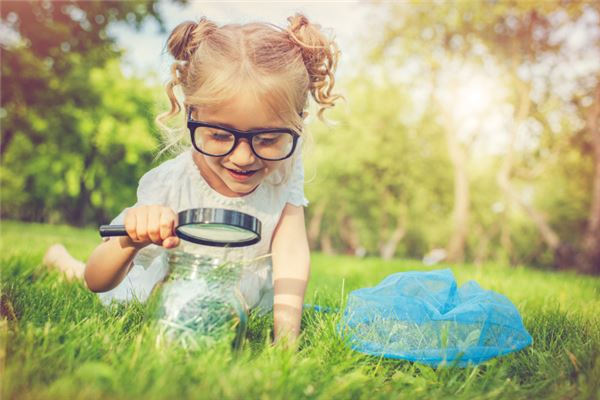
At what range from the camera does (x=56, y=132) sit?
19.5 m

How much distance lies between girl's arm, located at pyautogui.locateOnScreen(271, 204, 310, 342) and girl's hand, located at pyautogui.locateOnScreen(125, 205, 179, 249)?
1.86ft

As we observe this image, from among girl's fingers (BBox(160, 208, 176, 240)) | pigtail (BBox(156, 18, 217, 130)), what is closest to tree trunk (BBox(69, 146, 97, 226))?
pigtail (BBox(156, 18, 217, 130))

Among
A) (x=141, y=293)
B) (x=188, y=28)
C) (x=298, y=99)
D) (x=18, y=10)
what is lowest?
(x=141, y=293)

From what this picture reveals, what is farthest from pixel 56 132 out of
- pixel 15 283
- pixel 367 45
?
pixel 15 283

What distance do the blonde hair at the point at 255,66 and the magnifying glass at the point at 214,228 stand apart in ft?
2.07

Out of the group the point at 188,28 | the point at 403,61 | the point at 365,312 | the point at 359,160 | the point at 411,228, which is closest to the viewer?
the point at 365,312

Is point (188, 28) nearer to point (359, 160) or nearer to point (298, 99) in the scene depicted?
point (298, 99)

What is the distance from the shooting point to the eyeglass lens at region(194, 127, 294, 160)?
1.99m

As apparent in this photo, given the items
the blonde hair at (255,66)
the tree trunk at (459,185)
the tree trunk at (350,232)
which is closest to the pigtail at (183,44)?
the blonde hair at (255,66)

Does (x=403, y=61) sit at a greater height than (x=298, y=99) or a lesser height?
greater

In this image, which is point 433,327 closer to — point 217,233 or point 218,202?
point 217,233

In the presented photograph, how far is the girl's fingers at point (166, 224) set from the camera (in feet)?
5.21

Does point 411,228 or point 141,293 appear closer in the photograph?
point 141,293

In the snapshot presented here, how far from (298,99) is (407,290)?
1075 millimetres
